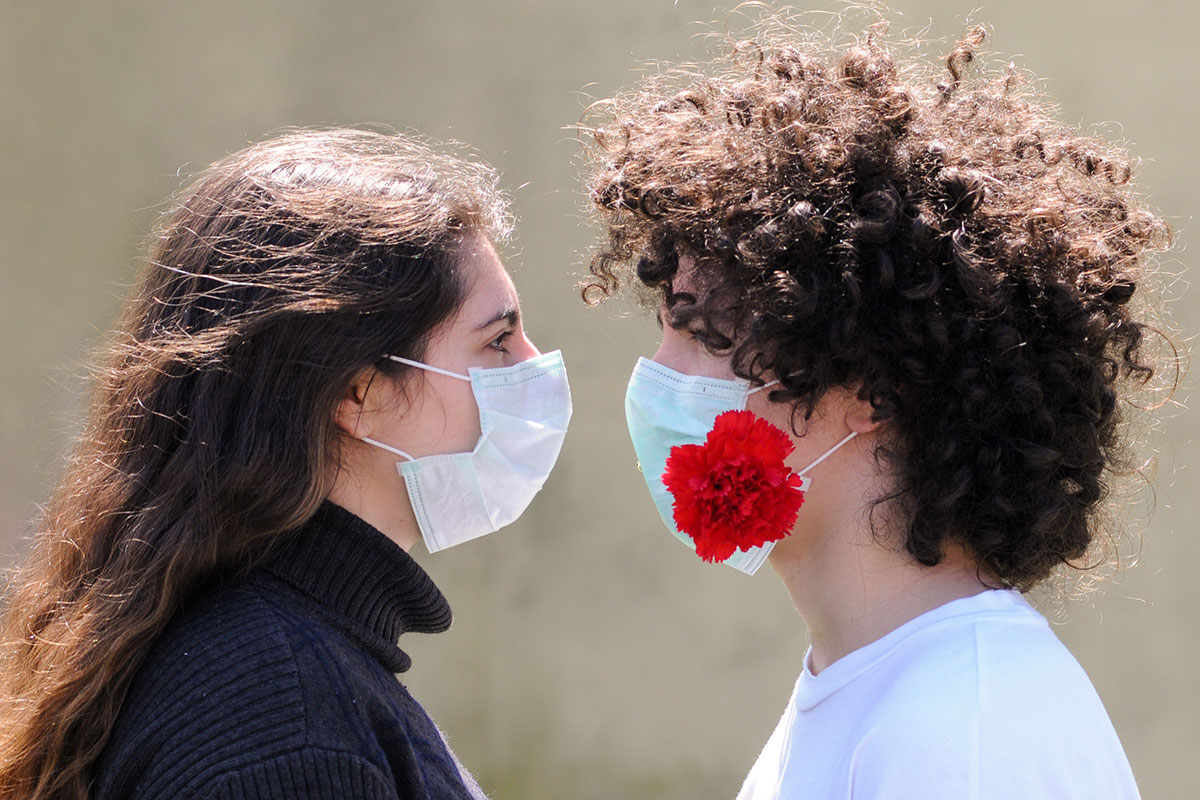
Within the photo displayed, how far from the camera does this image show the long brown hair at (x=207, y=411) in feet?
6.03

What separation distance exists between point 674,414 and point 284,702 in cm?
86

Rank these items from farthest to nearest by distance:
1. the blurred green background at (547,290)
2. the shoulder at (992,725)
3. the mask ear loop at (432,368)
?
the blurred green background at (547,290), the mask ear loop at (432,368), the shoulder at (992,725)

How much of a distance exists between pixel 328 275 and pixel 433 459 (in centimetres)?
44

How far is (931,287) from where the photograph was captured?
73.0 inches

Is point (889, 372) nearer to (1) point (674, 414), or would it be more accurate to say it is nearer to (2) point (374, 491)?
(1) point (674, 414)

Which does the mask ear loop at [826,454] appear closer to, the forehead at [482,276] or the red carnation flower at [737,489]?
the red carnation flower at [737,489]

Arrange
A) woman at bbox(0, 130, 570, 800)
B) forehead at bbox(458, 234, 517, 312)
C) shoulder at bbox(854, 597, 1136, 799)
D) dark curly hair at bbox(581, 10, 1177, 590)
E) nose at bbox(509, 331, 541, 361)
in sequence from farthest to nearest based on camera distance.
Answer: nose at bbox(509, 331, 541, 361), forehead at bbox(458, 234, 517, 312), dark curly hair at bbox(581, 10, 1177, 590), woman at bbox(0, 130, 570, 800), shoulder at bbox(854, 597, 1136, 799)

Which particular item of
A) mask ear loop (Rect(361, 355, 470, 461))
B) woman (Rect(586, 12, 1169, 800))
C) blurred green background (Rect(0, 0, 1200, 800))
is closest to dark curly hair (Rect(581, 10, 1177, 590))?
woman (Rect(586, 12, 1169, 800))

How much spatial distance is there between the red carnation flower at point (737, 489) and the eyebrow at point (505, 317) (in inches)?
21.3

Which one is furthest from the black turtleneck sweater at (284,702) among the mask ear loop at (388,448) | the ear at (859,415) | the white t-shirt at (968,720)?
the ear at (859,415)

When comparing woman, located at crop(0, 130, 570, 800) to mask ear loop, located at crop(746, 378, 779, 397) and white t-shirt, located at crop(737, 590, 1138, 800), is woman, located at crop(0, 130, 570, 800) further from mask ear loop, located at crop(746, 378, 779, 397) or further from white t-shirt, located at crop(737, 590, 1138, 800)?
white t-shirt, located at crop(737, 590, 1138, 800)

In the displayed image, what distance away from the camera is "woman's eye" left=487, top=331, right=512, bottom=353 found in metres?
2.34

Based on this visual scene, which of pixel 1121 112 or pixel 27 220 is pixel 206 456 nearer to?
pixel 27 220

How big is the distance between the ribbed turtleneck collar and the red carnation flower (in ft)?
1.81
